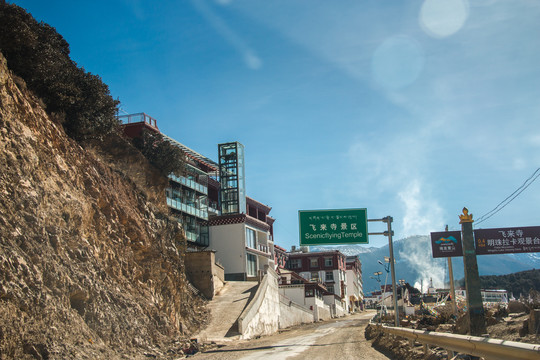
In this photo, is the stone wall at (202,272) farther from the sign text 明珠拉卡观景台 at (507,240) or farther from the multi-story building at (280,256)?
the multi-story building at (280,256)

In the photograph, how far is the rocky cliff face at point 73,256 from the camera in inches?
583

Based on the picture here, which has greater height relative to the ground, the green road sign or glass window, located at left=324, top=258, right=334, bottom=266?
the green road sign

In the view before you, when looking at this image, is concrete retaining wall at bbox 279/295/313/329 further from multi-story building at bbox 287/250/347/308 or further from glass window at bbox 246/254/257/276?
multi-story building at bbox 287/250/347/308

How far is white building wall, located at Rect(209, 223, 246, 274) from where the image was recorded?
A: 50.1 metres

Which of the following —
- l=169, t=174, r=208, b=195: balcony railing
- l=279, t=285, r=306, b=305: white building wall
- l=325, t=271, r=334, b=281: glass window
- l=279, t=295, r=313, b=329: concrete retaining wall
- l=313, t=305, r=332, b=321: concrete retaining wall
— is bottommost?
l=313, t=305, r=332, b=321: concrete retaining wall

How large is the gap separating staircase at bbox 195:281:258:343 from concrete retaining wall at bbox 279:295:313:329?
4729 mm

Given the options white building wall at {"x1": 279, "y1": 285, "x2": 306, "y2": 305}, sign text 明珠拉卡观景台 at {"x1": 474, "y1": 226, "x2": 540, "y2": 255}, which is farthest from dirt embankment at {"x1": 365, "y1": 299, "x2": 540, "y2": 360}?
white building wall at {"x1": 279, "y1": 285, "x2": 306, "y2": 305}

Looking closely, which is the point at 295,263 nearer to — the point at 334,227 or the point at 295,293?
the point at 295,293

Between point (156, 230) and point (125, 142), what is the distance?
8.73 m

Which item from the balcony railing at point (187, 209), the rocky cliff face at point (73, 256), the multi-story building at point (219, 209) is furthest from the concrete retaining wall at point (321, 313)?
the rocky cliff face at point (73, 256)

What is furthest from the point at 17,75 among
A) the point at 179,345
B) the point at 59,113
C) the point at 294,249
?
the point at 294,249

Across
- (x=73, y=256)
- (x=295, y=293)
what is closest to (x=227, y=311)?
(x=73, y=256)

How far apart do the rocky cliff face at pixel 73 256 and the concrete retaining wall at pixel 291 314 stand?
1590 cm

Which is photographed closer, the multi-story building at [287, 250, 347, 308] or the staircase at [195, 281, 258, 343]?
the staircase at [195, 281, 258, 343]
